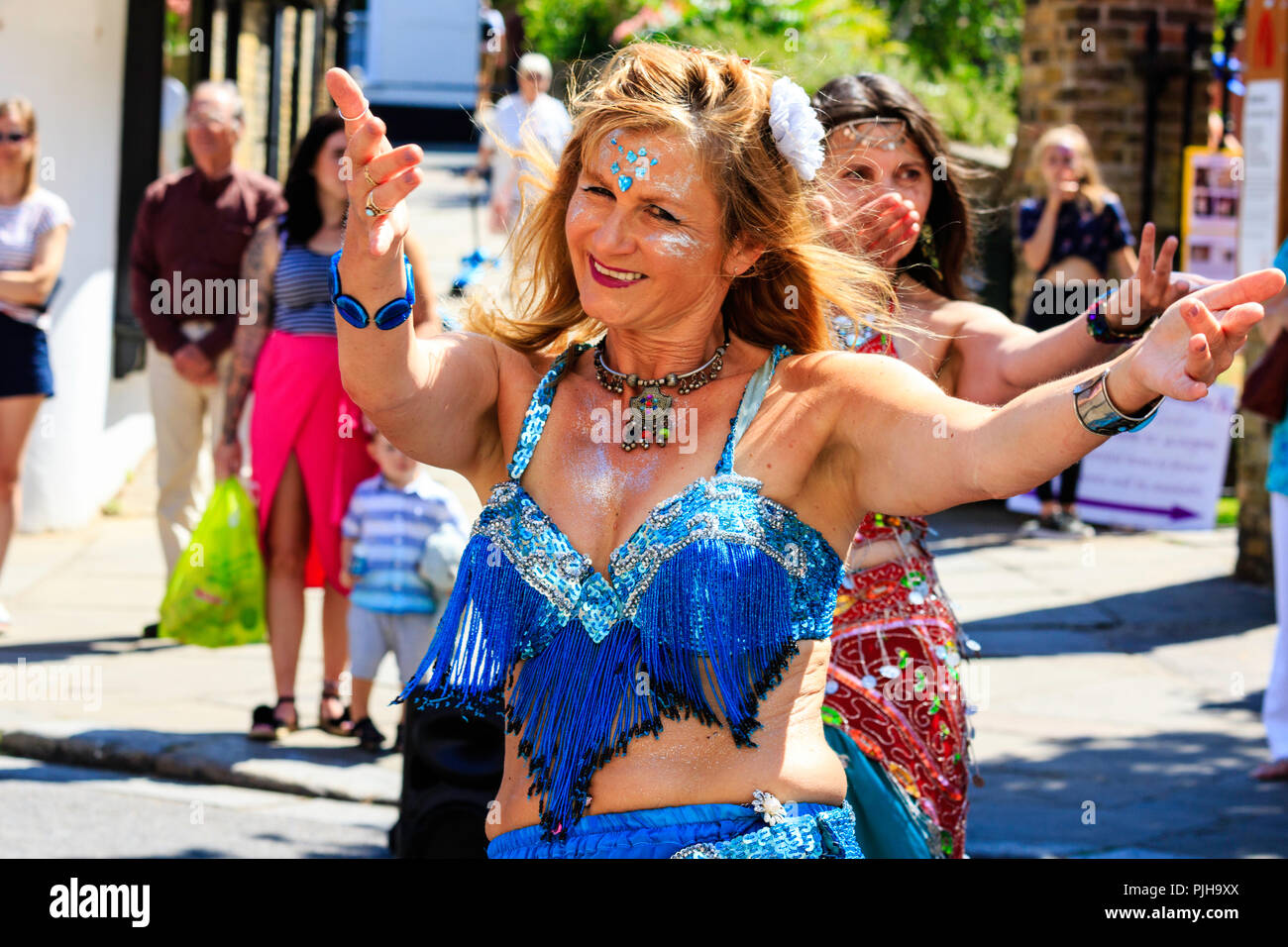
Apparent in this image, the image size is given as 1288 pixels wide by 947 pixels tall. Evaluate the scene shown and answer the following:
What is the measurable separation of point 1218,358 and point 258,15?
14148mm

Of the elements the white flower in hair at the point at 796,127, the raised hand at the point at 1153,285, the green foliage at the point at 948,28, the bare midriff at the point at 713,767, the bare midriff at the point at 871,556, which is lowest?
the bare midriff at the point at 713,767

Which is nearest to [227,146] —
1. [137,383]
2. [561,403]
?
[137,383]

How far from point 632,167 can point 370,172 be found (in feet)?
1.41

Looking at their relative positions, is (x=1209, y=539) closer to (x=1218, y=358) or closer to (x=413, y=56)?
(x=1218, y=358)

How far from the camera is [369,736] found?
644 cm

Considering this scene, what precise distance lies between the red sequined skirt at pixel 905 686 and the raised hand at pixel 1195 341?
1.36 m

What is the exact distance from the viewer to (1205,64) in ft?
37.1

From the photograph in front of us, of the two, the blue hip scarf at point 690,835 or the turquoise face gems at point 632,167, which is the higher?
the turquoise face gems at point 632,167

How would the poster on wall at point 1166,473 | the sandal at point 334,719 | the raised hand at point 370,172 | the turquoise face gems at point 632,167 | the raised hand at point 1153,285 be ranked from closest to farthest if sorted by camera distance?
the raised hand at point 370,172
the turquoise face gems at point 632,167
the raised hand at point 1153,285
the sandal at point 334,719
the poster on wall at point 1166,473

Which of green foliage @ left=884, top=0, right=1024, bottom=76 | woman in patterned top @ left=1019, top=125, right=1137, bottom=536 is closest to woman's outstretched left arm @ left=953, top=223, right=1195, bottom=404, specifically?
woman in patterned top @ left=1019, top=125, right=1137, bottom=536

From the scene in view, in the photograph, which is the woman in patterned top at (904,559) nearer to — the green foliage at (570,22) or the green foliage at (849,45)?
the green foliage at (849,45)

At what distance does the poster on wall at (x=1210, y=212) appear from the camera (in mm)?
10688

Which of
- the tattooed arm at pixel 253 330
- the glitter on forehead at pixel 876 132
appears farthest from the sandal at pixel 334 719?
the glitter on forehead at pixel 876 132

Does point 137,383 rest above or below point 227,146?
below
